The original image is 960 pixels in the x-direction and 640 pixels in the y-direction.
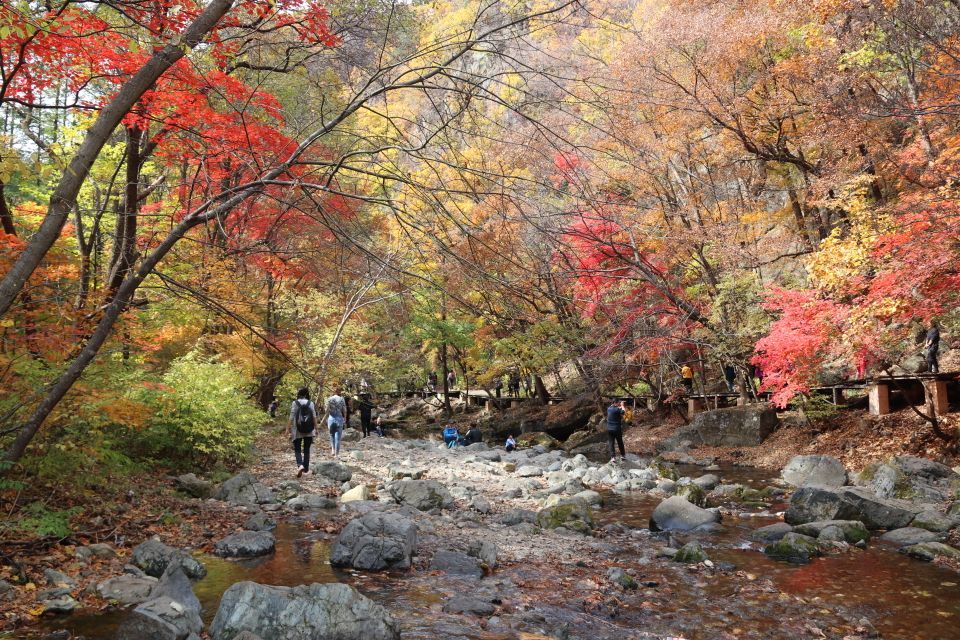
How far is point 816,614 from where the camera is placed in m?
5.41

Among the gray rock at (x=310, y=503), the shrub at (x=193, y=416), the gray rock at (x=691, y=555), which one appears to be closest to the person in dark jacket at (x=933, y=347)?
the gray rock at (x=691, y=555)

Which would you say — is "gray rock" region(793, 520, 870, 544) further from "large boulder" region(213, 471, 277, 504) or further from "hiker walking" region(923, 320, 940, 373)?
"hiker walking" region(923, 320, 940, 373)

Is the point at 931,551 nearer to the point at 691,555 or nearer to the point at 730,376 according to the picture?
the point at 691,555

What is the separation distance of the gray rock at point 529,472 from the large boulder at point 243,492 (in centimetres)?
587

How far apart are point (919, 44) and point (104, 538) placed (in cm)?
1531

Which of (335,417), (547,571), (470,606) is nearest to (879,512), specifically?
(547,571)

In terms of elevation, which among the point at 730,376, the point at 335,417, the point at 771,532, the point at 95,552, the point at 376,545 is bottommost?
the point at 771,532

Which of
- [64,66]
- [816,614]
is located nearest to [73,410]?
[64,66]

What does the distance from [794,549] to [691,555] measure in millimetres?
1206

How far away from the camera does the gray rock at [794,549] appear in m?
7.07

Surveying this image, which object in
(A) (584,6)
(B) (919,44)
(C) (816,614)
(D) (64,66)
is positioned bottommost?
(C) (816,614)

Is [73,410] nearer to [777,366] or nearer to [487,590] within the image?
[487,590]

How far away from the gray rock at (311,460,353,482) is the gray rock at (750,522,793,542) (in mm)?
7007

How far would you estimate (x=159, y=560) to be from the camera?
19.4 ft
